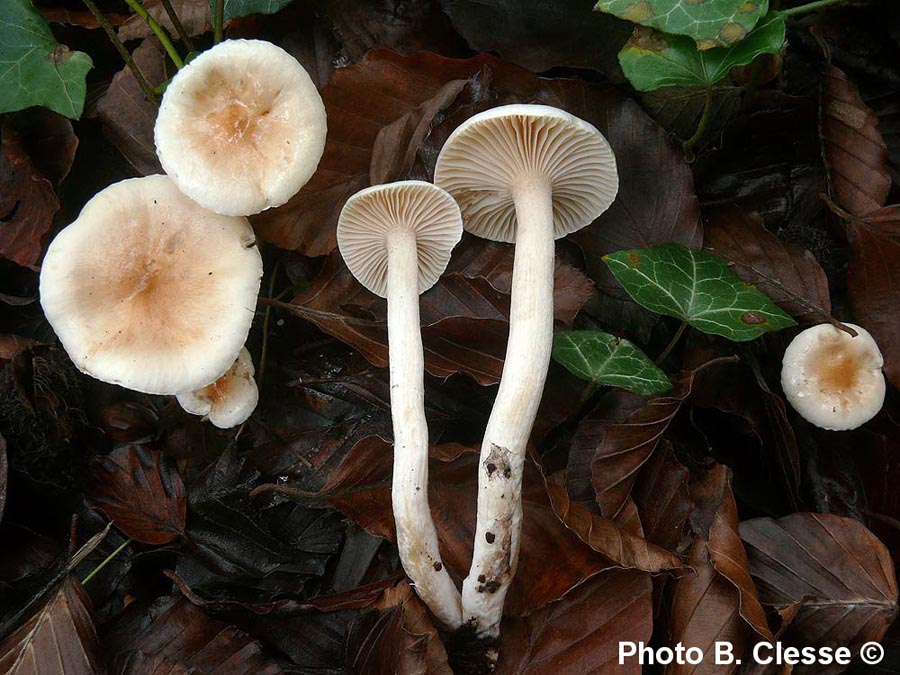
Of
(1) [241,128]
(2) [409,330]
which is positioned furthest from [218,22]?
(2) [409,330]

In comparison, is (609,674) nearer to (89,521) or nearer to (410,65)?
(89,521)

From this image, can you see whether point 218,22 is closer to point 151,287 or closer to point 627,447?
point 151,287

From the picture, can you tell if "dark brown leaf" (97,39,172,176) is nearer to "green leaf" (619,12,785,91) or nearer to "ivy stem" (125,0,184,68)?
"ivy stem" (125,0,184,68)

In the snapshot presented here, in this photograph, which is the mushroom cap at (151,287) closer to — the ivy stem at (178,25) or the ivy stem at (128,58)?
the ivy stem at (128,58)

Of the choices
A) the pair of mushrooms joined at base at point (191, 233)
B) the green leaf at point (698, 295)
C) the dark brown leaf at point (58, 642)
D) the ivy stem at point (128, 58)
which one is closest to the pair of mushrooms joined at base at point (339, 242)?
the pair of mushrooms joined at base at point (191, 233)

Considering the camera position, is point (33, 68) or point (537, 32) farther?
point (537, 32)

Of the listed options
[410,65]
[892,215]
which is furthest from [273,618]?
[892,215]
